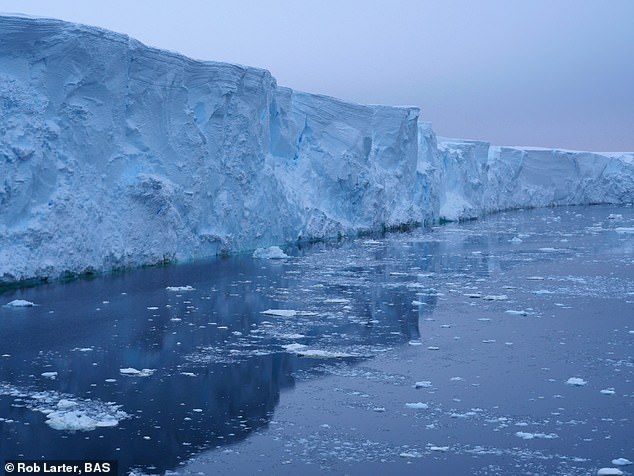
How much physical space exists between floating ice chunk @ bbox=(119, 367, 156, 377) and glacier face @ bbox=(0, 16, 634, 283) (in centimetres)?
454

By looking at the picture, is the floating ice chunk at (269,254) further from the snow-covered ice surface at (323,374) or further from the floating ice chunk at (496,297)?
the floating ice chunk at (496,297)

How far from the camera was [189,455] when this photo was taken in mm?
4293

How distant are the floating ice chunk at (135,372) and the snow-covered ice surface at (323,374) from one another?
0.03m

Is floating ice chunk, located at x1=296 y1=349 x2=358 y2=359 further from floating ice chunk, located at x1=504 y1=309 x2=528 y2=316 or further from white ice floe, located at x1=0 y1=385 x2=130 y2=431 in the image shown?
floating ice chunk, located at x1=504 y1=309 x2=528 y2=316

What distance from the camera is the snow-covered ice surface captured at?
436cm

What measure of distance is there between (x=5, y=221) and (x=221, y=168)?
5.40m

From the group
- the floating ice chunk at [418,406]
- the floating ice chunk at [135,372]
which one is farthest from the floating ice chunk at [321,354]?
the floating ice chunk at [418,406]

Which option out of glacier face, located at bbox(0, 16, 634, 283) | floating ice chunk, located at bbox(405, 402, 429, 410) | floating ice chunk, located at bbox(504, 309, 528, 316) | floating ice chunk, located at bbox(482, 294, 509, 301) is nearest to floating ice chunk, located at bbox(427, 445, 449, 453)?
floating ice chunk, located at bbox(405, 402, 429, 410)

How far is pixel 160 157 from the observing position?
13.3m

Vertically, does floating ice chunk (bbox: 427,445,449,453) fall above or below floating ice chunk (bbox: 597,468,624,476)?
below

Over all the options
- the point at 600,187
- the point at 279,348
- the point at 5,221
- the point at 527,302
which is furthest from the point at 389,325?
the point at 600,187

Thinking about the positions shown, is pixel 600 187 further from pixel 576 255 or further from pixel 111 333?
pixel 111 333

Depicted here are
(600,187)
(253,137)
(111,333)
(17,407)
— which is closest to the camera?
(17,407)

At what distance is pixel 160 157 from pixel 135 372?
7.71 m
